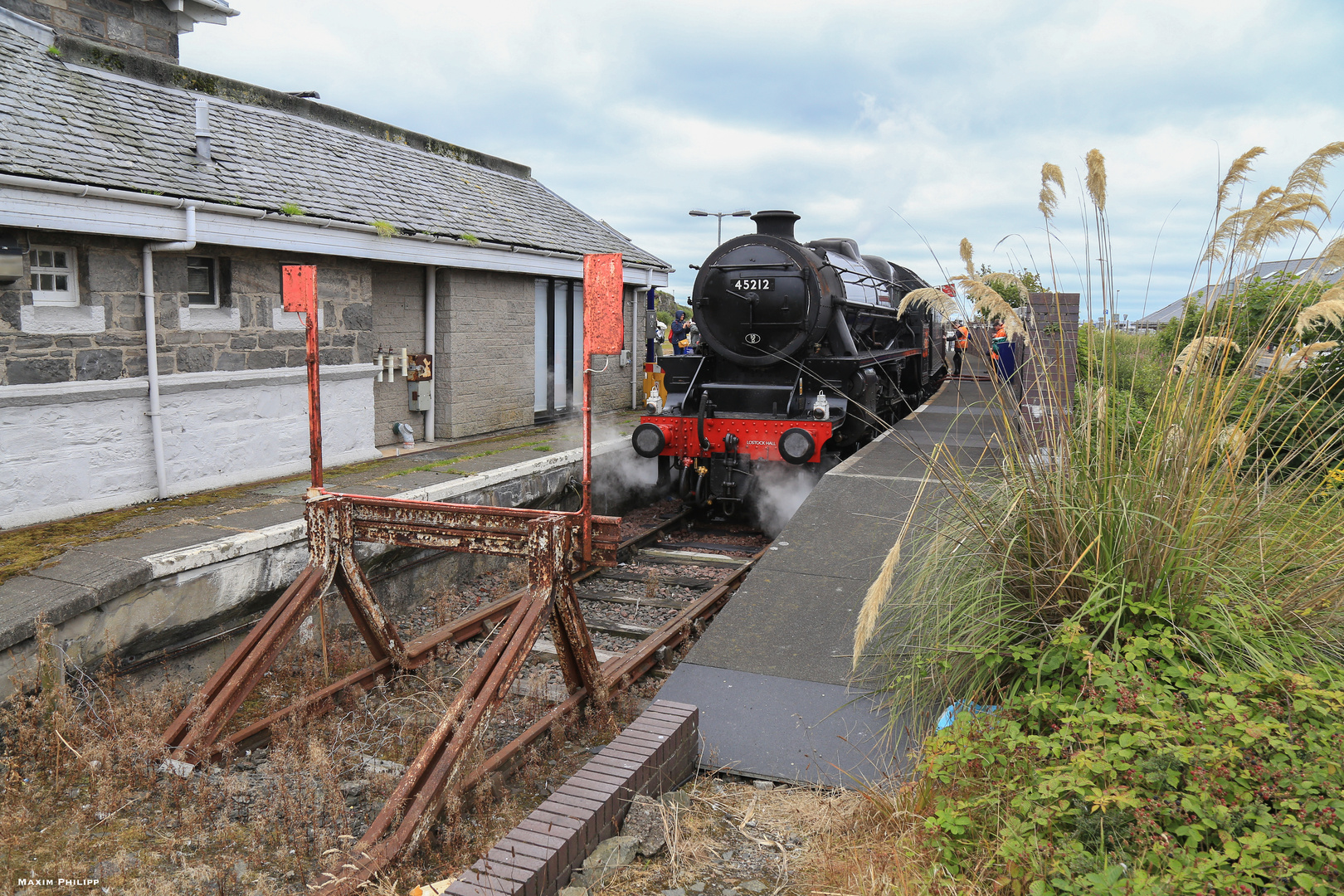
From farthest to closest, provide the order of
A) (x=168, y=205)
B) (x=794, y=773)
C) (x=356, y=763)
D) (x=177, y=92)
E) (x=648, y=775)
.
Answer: (x=177, y=92), (x=168, y=205), (x=356, y=763), (x=794, y=773), (x=648, y=775)

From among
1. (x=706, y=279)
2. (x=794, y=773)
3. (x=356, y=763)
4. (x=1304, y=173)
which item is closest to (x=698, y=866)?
(x=794, y=773)

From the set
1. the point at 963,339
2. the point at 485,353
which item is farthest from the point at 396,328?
the point at 963,339

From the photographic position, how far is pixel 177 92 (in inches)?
331

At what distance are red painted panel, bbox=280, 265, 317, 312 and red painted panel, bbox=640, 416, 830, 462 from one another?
14.2 ft

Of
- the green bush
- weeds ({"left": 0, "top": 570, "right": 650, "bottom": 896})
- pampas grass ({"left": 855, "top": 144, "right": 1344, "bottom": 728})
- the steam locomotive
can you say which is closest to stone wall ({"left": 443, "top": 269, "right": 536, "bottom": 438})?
the steam locomotive

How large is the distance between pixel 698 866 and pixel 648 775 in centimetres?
37

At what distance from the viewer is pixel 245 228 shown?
7.15 m

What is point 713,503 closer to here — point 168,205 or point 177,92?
point 168,205

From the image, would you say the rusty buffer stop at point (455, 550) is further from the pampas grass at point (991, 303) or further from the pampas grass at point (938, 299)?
the pampas grass at point (991, 303)

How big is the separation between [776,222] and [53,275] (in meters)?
6.44

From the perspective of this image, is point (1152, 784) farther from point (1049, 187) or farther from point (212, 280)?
point (212, 280)

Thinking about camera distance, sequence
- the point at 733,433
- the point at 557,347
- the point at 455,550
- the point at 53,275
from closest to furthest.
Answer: the point at 455,550, the point at 53,275, the point at 733,433, the point at 557,347

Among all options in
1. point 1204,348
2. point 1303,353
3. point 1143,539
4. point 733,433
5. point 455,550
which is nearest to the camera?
point 1143,539

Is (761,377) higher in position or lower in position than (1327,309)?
lower
